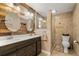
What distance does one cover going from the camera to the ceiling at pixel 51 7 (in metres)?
1.61

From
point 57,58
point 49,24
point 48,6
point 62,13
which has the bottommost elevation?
point 57,58

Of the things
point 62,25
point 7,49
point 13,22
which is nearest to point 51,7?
point 62,25

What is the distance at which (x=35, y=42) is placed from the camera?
2.46m

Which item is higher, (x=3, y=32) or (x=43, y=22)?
(x=43, y=22)

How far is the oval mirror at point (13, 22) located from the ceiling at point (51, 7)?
495mm

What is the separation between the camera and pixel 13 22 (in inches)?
79.2

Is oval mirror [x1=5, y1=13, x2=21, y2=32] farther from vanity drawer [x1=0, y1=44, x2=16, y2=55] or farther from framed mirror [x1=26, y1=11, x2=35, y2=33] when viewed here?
vanity drawer [x1=0, y1=44, x2=16, y2=55]

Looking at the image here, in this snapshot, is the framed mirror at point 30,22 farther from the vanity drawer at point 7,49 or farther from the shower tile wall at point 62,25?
the vanity drawer at point 7,49

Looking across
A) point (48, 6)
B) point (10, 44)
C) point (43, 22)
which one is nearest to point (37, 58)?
point (10, 44)

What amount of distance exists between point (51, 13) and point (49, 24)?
0.69 ft

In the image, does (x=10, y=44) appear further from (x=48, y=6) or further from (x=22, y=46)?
(x=48, y=6)

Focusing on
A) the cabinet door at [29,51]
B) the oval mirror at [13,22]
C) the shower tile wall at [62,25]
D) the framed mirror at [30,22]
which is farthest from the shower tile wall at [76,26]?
the oval mirror at [13,22]

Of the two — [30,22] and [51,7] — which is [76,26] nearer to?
[51,7]

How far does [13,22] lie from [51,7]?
839 millimetres
